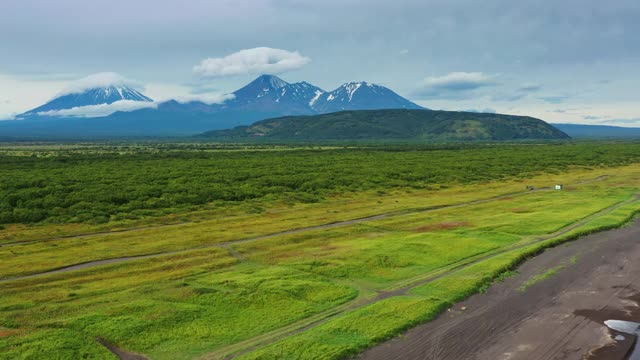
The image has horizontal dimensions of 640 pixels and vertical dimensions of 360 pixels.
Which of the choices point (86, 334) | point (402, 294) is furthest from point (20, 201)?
point (402, 294)

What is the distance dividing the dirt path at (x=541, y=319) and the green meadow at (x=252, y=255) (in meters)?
1.44

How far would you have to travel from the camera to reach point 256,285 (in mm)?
33219

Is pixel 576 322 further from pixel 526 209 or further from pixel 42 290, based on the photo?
pixel 526 209

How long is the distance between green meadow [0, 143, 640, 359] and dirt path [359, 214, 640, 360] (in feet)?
4.72

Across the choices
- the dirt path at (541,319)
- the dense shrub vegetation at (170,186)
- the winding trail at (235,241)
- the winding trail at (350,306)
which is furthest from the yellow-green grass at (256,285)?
the dense shrub vegetation at (170,186)

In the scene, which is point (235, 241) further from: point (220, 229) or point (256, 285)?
point (256, 285)

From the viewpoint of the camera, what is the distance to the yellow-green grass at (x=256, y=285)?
2523 centimetres

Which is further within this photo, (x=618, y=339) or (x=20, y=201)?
(x=20, y=201)

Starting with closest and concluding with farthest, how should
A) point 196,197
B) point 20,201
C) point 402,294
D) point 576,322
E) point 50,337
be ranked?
1. point 50,337
2. point 576,322
3. point 402,294
4. point 20,201
5. point 196,197

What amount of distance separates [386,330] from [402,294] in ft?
20.4

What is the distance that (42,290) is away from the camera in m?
33.6

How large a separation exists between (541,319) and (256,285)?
59.4 feet

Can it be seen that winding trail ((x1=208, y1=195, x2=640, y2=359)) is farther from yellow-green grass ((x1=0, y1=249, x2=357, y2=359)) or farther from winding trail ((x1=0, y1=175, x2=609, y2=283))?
winding trail ((x1=0, y1=175, x2=609, y2=283))

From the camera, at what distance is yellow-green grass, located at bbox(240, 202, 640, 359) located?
2388cm
